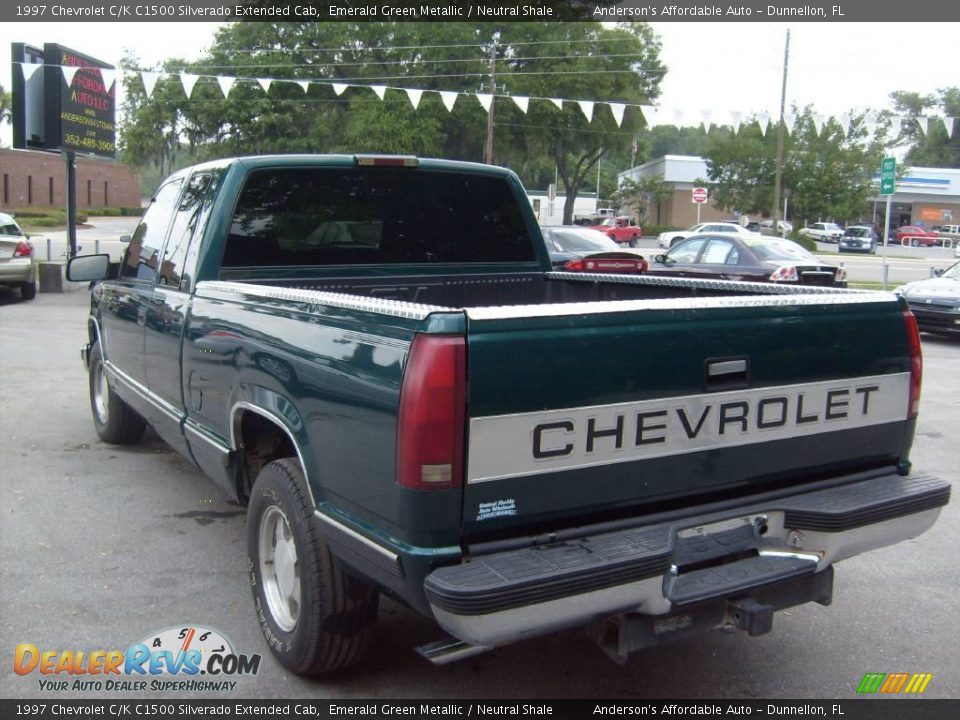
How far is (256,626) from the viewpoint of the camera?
394 cm

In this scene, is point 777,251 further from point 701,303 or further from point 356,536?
point 356,536

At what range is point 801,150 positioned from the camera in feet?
158

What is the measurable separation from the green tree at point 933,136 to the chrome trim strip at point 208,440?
86.3 metres

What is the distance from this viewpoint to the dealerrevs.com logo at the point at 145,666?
3.47 metres

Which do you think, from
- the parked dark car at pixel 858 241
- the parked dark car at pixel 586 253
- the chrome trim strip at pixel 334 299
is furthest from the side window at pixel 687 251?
the parked dark car at pixel 858 241

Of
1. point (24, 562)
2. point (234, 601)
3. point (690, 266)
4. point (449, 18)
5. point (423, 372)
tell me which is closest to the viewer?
point (423, 372)

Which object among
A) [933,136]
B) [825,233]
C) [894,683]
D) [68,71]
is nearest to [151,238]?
[894,683]

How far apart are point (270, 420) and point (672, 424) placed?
1.59 metres

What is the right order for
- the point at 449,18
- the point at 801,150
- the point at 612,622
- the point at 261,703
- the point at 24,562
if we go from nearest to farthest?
the point at 612,622 → the point at 261,703 → the point at 24,562 → the point at 449,18 → the point at 801,150

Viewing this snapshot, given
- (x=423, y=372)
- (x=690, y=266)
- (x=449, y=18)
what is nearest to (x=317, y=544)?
(x=423, y=372)

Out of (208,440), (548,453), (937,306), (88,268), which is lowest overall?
(208,440)

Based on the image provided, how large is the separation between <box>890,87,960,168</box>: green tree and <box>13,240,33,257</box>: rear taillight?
261ft

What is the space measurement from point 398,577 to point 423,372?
2.11 feet

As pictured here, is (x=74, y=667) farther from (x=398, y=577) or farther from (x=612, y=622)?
(x=612, y=622)
